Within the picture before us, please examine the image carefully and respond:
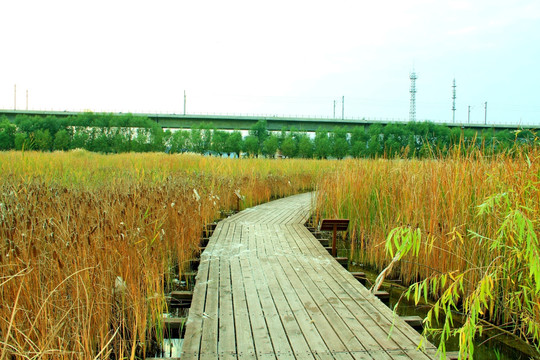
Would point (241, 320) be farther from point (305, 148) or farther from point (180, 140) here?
point (180, 140)

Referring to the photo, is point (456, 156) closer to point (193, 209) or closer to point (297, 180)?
point (193, 209)

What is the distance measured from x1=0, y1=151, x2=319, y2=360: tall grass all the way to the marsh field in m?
0.02

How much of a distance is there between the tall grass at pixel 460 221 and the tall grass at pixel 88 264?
1.66 metres

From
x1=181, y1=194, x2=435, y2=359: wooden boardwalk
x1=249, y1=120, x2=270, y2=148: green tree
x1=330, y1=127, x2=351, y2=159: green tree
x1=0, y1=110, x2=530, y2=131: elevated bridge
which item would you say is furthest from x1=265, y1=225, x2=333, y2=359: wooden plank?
x1=0, y1=110, x2=530, y2=131: elevated bridge

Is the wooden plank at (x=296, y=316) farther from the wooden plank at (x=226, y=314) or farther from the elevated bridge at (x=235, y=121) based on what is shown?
the elevated bridge at (x=235, y=121)

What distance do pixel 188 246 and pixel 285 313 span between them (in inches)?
87.4

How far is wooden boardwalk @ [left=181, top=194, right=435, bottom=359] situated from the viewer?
2.32 metres

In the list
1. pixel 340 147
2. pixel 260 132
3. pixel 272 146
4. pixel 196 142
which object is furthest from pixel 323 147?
pixel 196 142

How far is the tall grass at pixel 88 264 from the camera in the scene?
1996 mm

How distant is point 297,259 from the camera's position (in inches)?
180

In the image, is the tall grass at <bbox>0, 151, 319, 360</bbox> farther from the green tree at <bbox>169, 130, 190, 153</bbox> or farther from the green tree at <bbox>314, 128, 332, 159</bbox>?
the green tree at <bbox>314, 128, 332, 159</bbox>

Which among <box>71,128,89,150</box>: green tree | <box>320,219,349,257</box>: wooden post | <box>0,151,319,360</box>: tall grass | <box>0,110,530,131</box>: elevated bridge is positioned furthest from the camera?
<box>0,110,530,131</box>: elevated bridge

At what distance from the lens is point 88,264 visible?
2.58 meters

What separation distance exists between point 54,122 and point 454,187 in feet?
142
